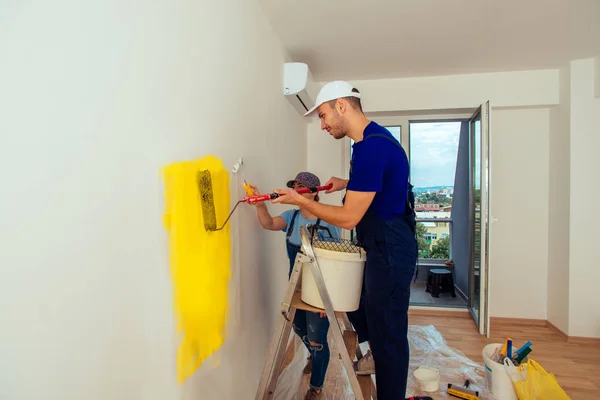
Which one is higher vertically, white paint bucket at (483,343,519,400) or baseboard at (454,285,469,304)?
white paint bucket at (483,343,519,400)

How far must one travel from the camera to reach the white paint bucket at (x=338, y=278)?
1238 millimetres

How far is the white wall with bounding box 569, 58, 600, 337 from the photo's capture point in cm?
270

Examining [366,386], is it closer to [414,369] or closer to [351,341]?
[351,341]

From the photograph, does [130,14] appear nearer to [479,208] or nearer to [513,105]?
[479,208]

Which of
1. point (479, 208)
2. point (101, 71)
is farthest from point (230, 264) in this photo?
point (479, 208)

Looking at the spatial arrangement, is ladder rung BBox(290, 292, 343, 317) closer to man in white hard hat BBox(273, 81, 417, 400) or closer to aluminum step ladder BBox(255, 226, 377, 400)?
aluminum step ladder BBox(255, 226, 377, 400)

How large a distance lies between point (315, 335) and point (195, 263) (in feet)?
2.74

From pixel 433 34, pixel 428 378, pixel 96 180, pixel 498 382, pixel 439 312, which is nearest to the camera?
pixel 96 180

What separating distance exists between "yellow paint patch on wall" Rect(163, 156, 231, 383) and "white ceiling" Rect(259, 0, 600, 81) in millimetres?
1242

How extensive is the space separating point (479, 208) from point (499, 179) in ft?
1.47

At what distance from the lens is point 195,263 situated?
1.08 meters

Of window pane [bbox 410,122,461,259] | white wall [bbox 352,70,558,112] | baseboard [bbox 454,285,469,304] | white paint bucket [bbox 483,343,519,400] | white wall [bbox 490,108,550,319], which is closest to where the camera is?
white paint bucket [bbox 483,343,519,400]

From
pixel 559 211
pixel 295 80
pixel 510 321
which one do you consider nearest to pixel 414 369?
pixel 510 321

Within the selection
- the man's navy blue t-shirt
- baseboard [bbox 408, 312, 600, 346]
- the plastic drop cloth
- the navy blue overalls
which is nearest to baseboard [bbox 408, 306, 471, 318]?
baseboard [bbox 408, 312, 600, 346]
